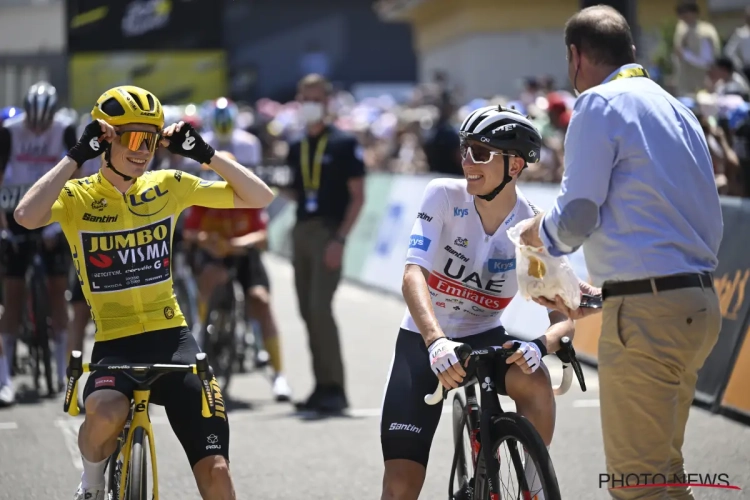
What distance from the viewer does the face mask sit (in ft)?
33.9

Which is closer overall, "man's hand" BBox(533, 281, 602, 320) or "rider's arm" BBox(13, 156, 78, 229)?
"man's hand" BBox(533, 281, 602, 320)

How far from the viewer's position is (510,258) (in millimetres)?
5398

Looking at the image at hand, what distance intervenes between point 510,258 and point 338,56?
56.5 meters

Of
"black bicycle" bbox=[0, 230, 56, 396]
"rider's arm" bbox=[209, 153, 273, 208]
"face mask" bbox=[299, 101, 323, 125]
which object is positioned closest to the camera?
"rider's arm" bbox=[209, 153, 273, 208]

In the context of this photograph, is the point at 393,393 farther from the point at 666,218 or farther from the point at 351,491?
the point at 351,491

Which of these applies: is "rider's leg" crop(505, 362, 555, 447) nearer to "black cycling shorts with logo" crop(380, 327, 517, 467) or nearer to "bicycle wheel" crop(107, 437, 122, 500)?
"black cycling shorts with logo" crop(380, 327, 517, 467)

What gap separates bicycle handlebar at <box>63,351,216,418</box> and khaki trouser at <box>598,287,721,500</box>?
1.59 metres

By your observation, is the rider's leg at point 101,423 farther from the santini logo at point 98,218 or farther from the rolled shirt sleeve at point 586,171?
the rolled shirt sleeve at point 586,171

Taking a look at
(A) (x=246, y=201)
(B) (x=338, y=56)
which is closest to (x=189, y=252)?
(A) (x=246, y=201)

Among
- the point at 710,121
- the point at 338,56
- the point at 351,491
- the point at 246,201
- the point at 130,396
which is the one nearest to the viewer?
the point at 130,396

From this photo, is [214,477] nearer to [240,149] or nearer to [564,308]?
[564,308]

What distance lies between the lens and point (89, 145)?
5.37 metres

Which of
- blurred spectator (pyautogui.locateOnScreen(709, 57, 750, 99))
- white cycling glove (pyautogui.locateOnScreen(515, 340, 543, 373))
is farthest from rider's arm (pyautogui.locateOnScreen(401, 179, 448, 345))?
blurred spectator (pyautogui.locateOnScreen(709, 57, 750, 99))

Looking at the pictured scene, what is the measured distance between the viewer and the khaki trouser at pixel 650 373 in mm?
4539
